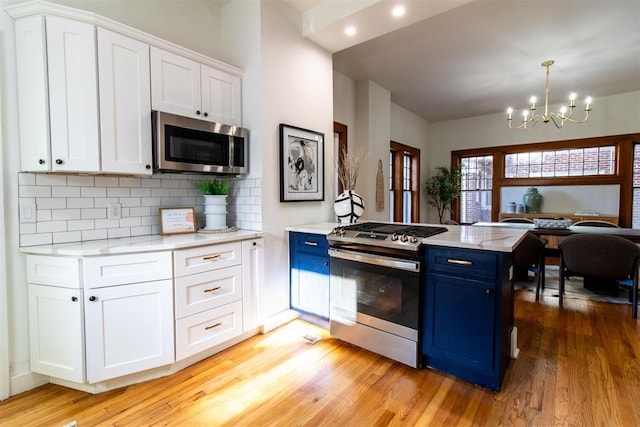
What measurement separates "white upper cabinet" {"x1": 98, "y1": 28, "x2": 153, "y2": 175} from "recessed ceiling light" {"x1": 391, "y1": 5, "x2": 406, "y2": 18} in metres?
1.98

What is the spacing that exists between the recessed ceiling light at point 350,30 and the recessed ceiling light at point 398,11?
405 millimetres

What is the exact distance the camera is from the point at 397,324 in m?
2.22

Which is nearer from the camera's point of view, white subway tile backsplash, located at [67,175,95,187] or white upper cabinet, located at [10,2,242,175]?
white upper cabinet, located at [10,2,242,175]

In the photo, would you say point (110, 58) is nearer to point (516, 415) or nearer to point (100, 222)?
point (100, 222)

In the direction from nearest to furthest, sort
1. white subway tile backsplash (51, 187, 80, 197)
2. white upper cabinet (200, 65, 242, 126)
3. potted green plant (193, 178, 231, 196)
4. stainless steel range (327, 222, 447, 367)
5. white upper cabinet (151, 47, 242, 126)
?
1. white subway tile backsplash (51, 187, 80, 197)
2. stainless steel range (327, 222, 447, 367)
3. white upper cabinet (151, 47, 242, 126)
4. white upper cabinet (200, 65, 242, 126)
5. potted green plant (193, 178, 231, 196)

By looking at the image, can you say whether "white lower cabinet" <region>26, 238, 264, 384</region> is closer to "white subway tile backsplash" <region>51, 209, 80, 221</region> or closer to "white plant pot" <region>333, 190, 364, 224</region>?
"white subway tile backsplash" <region>51, 209, 80, 221</region>

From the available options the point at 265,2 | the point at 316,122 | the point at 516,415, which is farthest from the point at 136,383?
the point at 265,2

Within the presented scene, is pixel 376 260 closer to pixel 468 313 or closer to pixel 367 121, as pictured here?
pixel 468 313

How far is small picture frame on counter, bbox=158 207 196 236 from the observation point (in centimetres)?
246

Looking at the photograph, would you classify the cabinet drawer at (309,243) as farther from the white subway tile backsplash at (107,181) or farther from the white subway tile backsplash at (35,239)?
the white subway tile backsplash at (35,239)

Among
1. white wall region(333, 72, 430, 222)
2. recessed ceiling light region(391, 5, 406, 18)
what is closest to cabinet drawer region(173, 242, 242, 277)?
recessed ceiling light region(391, 5, 406, 18)

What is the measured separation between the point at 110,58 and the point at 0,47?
0.57m

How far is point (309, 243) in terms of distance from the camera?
9.26 ft

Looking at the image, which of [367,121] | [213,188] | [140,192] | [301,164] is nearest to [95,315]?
[140,192]
